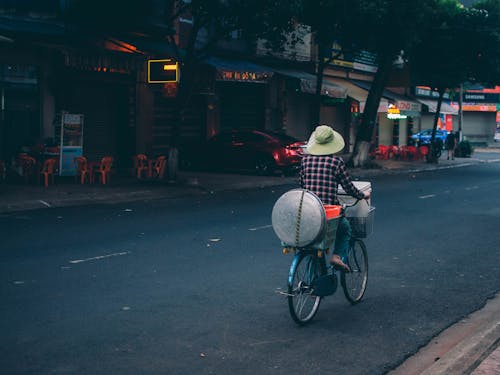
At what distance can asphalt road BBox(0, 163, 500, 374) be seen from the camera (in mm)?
5836

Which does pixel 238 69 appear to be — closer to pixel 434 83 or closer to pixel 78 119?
pixel 78 119

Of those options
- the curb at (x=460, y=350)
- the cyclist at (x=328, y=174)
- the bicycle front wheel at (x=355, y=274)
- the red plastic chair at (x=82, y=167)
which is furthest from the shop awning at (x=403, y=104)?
the curb at (x=460, y=350)

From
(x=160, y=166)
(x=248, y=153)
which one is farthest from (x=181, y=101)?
(x=248, y=153)

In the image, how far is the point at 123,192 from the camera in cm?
1902

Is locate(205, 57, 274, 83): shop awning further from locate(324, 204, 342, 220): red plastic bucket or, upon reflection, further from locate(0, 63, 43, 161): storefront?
locate(324, 204, 342, 220): red plastic bucket

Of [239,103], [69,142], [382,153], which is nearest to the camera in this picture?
[69,142]

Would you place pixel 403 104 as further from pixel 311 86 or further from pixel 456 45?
pixel 311 86

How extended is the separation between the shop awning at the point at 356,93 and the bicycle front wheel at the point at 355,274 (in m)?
29.4

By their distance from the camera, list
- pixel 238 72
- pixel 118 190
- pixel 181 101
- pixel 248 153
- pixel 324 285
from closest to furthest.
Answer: pixel 324 285
pixel 118 190
pixel 181 101
pixel 248 153
pixel 238 72

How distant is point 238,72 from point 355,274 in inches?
841

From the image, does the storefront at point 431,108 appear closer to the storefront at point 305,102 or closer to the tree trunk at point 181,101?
the storefront at point 305,102

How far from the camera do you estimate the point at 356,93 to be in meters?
38.8

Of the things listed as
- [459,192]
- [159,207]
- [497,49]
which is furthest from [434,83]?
[159,207]

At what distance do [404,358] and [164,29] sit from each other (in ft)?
64.3
